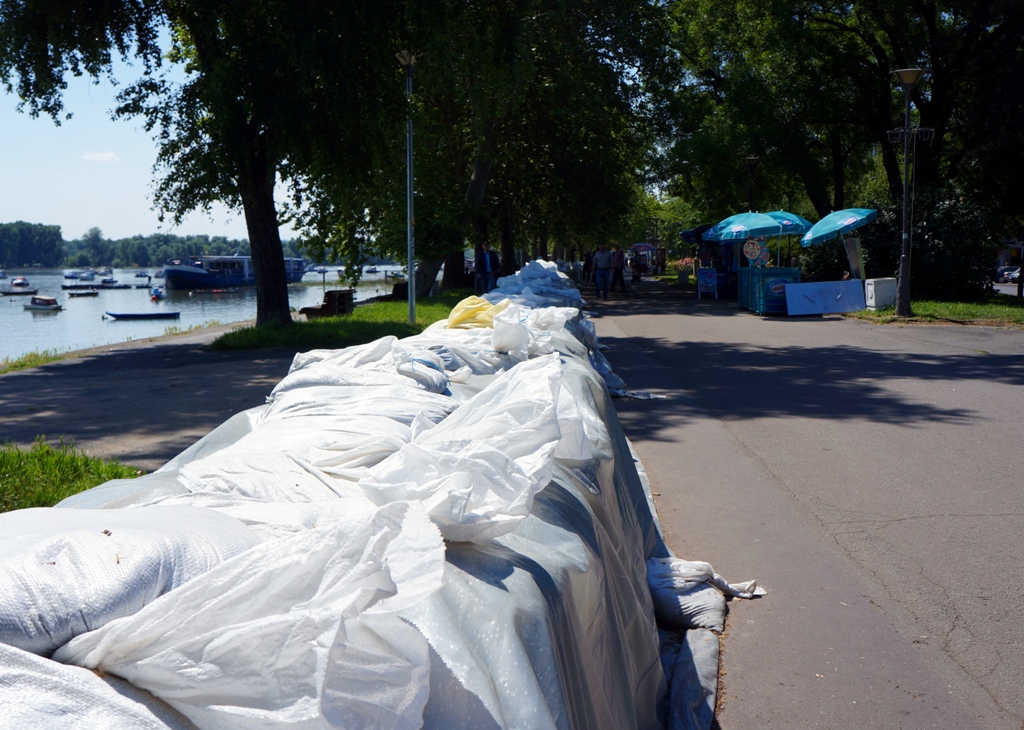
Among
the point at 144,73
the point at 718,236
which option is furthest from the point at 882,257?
the point at 144,73

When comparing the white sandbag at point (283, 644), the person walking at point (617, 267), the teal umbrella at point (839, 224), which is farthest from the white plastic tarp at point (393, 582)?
the person walking at point (617, 267)

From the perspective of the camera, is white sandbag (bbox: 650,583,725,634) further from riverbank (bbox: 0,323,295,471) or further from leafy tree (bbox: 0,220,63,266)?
leafy tree (bbox: 0,220,63,266)

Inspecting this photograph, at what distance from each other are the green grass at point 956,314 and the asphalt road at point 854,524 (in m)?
6.01

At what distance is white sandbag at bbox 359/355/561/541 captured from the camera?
219cm

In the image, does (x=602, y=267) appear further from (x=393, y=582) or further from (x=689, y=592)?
(x=393, y=582)

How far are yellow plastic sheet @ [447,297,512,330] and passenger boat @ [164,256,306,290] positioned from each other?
78.3 m

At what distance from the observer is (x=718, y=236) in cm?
2527

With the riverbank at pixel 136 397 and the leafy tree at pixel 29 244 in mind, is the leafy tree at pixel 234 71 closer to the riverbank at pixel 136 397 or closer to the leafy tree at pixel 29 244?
the riverbank at pixel 136 397

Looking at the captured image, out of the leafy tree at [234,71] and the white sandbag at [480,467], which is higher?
the leafy tree at [234,71]

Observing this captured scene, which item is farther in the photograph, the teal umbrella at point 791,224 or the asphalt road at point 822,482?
the teal umbrella at point 791,224

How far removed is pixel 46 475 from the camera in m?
5.44

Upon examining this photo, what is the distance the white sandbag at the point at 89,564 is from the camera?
1.51 metres

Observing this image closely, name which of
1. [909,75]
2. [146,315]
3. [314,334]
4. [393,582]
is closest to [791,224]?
[909,75]

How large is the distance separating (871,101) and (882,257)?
20.9ft
